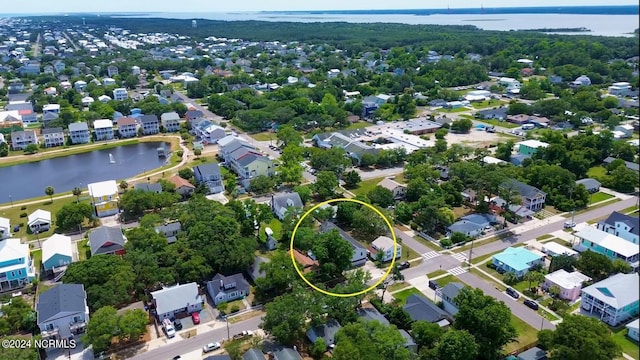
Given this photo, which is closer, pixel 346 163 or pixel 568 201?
pixel 568 201

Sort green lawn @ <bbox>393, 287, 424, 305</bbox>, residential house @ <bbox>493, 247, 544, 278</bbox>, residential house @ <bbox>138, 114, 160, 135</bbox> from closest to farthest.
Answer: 1. green lawn @ <bbox>393, 287, 424, 305</bbox>
2. residential house @ <bbox>493, 247, 544, 278</bbox>
3. residential house @ <bbox>138, 114, 160, 135</bbox>

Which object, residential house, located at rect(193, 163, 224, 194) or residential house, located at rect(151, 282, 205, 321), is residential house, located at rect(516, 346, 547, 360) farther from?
residential house, located at rect(193, 163, 224, 194)


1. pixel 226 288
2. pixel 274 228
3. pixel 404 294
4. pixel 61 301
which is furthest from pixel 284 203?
pixel 61 301

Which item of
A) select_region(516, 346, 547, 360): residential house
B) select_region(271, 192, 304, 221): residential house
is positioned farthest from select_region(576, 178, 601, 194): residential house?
select_region(271, 192, 304, 221): residential house

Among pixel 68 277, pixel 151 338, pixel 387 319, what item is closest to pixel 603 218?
pixel 387 319

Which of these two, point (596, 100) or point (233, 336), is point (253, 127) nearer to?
point (233, 336)

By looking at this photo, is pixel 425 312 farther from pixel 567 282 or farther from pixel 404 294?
pixel 567 282

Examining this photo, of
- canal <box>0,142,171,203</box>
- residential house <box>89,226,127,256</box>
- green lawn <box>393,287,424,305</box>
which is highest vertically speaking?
residential house <box>89,226,127,256</box>

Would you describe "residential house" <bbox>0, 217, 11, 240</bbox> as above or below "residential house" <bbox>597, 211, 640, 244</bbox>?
below
